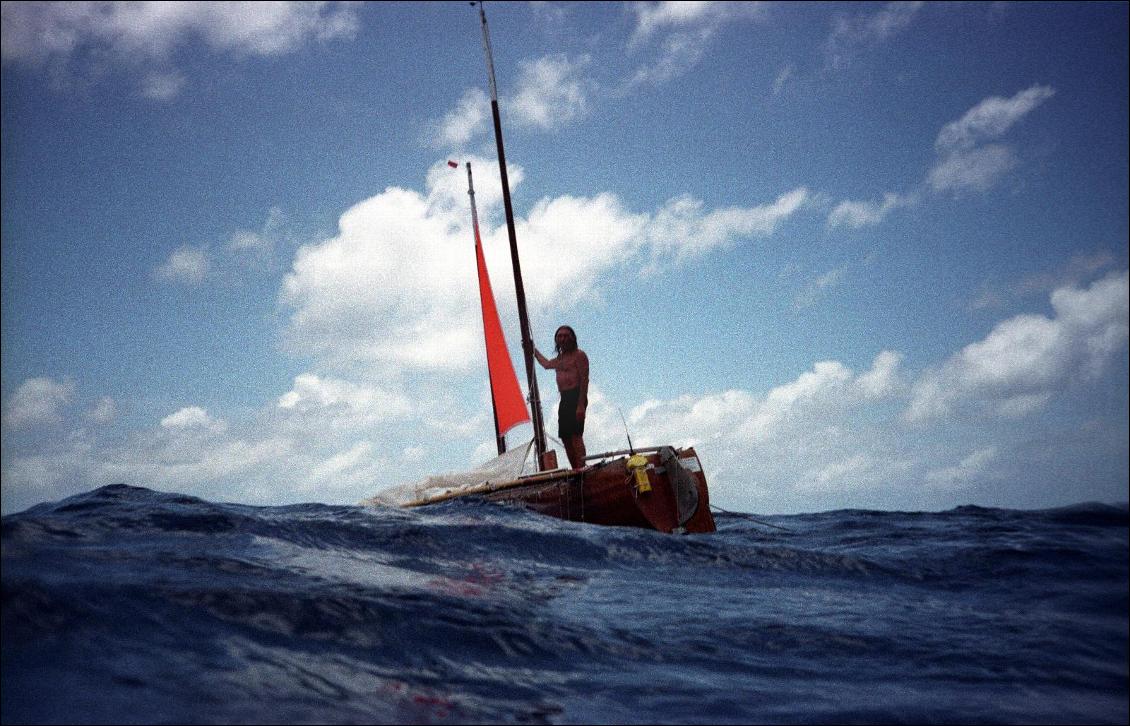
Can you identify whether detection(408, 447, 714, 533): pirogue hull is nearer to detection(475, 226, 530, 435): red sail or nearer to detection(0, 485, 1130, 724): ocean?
detection(0, 485, 1130, 724): ocean

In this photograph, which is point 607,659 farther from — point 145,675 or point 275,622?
point 145,675

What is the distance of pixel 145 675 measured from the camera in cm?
288

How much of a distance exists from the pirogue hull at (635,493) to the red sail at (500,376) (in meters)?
5.75

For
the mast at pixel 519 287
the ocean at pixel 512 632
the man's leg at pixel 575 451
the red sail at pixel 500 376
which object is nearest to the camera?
the ocean at pixel 512 632

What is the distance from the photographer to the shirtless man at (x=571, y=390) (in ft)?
43.0

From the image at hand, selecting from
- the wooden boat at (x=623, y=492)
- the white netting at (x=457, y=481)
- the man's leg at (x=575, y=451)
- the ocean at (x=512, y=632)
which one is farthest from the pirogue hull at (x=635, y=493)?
the ocean at (x=512, y=632)

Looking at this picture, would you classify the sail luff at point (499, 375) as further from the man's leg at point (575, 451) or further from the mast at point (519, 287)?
the man's leg at point (575, 451)

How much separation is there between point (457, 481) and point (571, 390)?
3.02 meters

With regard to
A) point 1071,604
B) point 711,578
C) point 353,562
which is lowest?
point 1071,604

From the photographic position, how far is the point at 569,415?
43.2 ft

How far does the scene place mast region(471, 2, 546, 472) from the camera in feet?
49.8

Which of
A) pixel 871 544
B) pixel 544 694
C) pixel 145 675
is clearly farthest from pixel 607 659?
pixel 871 544

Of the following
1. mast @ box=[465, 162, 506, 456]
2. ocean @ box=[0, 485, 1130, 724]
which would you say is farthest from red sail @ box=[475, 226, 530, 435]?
ocean @ box=[0, 485, 1130, 724]

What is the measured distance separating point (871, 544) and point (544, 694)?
844 cm
